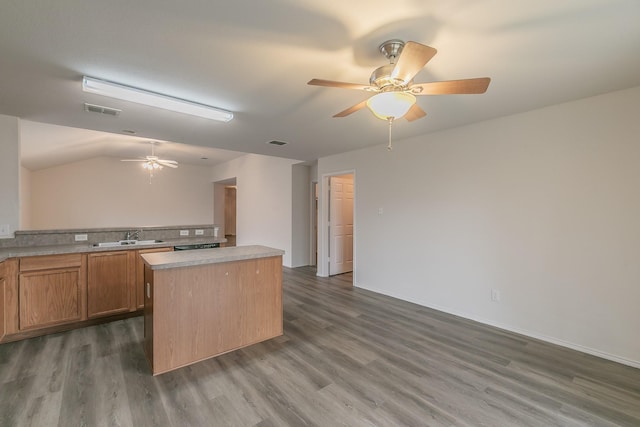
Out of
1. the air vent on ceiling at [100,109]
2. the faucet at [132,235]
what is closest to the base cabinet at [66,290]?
the faucet at [132,235]

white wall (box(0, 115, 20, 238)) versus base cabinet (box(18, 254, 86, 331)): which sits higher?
white wall (box(0, 115, 20, 238))

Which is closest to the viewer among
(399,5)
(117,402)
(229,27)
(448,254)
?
(399,5)

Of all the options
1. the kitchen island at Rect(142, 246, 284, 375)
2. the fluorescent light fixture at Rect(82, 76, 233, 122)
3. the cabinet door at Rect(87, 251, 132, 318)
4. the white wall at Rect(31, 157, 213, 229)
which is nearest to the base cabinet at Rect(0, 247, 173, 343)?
the cabinet door at Rect(87, 251, 132, 318)

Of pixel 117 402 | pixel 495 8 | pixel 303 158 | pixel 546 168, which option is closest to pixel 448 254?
pixel 546 168

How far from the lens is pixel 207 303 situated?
2457mm

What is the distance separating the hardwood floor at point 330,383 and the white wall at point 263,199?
358cm

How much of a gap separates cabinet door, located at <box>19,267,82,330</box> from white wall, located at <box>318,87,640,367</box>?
407 centimetres

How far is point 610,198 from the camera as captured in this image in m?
2.51

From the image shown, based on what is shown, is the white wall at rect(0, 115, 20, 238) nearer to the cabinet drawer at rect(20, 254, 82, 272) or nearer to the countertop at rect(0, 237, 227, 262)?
the countertop at rect(0, 237, 227, 262)

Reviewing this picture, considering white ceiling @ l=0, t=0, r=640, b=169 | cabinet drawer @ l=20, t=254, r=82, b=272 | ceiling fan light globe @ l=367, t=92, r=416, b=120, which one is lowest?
cabinet drawer @ l=20, t=254, r=82, b=272

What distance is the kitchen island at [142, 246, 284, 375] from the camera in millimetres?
2240

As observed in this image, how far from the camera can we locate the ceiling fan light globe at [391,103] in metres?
1.68

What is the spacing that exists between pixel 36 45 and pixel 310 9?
179 cm

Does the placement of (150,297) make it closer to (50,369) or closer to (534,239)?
(50,369)
